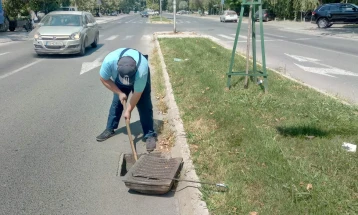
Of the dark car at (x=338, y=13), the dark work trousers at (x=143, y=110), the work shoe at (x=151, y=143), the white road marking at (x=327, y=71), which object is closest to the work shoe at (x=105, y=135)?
the dark work trousers at (x=143, y=110)

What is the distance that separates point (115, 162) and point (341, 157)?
268 cm

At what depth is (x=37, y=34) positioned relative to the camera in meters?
14.5

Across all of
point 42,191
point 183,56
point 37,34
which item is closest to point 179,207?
point 42,191

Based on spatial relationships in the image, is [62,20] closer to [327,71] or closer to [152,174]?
[327,71]

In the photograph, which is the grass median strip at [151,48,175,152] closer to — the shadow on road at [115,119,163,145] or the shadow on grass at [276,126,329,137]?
the shadow on road at [115,119,163,145]

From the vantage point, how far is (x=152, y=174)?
14.0 feet

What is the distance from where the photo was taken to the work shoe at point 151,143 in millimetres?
5305

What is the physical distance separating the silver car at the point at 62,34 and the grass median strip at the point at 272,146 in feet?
24.8

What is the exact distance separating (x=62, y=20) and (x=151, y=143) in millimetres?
11930

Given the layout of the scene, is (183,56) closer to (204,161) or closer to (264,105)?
(264,105)

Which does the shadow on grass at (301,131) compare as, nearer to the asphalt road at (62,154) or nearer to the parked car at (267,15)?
the asphalt road at (62,154)

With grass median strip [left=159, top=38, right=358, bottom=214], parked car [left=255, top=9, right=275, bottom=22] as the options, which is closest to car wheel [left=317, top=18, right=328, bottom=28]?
parked car [left=255, top=9, right=275, bottom=22]

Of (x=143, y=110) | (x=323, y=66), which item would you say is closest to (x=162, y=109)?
(x=143, y=110)

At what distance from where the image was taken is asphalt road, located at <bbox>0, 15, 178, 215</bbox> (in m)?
3.92
